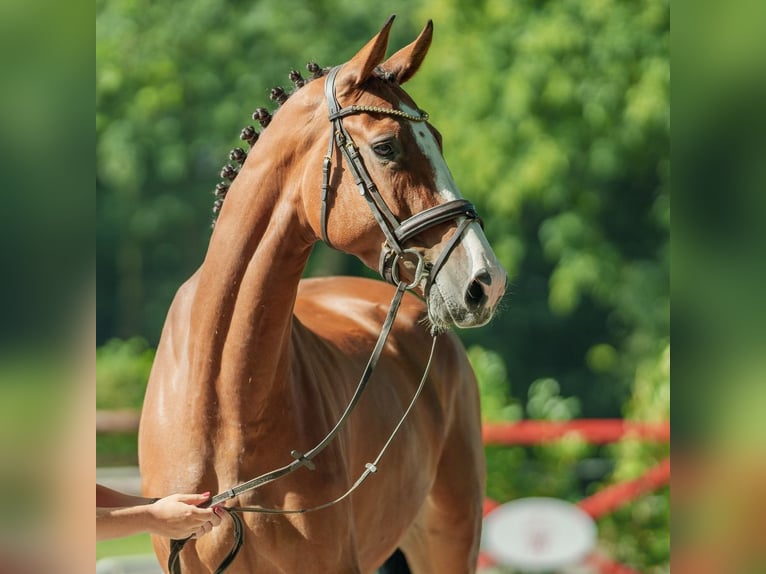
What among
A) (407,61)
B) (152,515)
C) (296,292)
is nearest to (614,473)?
(296,292)

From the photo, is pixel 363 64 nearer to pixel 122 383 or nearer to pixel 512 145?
pixel 512 145

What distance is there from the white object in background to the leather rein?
12.8ft

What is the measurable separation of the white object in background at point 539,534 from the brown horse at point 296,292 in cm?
360

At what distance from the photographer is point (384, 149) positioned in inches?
103

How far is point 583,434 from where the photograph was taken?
748 centimetres

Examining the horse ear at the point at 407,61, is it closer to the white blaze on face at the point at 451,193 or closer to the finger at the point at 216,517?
the white blaze on face at the point at 451,193

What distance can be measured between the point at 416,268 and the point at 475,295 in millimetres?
172

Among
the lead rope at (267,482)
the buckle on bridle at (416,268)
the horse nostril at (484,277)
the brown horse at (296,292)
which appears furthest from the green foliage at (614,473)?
the horse nostril at (484,277)

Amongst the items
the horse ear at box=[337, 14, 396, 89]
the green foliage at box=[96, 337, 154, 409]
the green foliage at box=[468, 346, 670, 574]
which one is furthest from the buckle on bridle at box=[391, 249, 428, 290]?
the green foliage at box=[96, 337, 154, 409]

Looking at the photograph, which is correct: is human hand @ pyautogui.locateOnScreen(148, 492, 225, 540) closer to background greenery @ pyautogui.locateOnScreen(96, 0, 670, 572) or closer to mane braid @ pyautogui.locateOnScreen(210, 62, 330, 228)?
mane braid @ pyautogui.locateOnScreen(210, 62, 330, 228)

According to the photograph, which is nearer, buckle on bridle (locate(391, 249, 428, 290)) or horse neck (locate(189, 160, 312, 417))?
buckle on bridle (locate(391, 249, 428, 290))

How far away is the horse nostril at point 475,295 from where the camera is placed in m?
2.48

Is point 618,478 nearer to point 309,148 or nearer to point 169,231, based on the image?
point 309,148

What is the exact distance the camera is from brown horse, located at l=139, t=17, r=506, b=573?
2.57m
